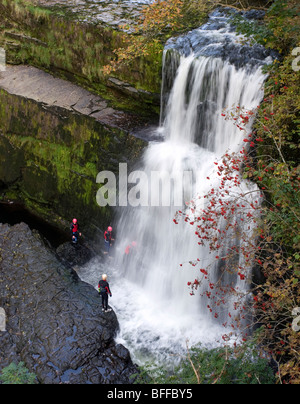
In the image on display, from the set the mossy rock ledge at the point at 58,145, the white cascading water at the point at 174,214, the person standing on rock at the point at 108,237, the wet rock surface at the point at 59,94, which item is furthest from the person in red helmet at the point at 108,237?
the wet rock surface at the point at 59,94

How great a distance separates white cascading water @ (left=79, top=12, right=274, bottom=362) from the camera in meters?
10.8

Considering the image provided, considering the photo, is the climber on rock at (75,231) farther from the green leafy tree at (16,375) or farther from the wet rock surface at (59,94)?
the green leafy tree at (16,375)

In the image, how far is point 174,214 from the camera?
1188 centimetres

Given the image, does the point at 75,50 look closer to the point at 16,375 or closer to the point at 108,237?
the point at 108,237

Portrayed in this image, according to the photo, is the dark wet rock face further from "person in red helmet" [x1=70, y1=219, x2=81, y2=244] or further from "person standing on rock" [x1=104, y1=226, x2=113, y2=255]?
"person in red helmet" [x1=70, y1=219, x2=81, y2=244]

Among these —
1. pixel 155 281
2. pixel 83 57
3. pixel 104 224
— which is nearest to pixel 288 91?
pixel 155 281

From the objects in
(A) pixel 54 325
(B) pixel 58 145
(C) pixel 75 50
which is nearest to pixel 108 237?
(A) pixel 54 325

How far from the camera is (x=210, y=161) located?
38.2 feet

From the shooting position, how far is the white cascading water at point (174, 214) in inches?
425

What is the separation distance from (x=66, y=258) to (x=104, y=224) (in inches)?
63.0

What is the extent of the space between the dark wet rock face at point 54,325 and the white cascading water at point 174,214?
3.33 feet

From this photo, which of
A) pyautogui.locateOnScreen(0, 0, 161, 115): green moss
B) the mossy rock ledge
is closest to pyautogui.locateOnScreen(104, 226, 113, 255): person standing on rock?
the mossy rock ledge

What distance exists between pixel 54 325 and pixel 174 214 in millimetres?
4298

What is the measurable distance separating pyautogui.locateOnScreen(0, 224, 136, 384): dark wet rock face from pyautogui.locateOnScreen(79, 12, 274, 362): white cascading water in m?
1.02
